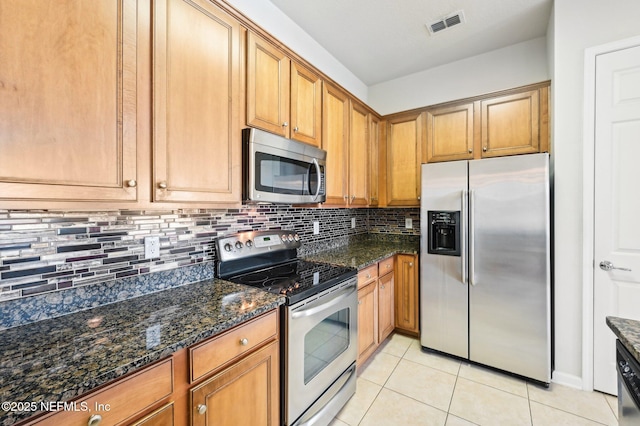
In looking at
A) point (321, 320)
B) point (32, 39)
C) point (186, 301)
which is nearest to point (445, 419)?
point (321, 320)

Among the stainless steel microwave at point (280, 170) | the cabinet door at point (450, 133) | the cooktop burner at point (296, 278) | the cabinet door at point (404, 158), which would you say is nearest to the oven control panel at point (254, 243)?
the cooktop burner at point (296, 278)

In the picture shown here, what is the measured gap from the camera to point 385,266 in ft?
8.24

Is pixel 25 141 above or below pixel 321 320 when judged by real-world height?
above

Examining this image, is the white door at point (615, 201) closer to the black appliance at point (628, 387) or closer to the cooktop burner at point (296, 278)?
the black appliance at point (628, 387)

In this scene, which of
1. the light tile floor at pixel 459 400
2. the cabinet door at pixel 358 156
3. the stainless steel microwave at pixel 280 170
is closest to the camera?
the stainless steel microwave at pixel 280 170

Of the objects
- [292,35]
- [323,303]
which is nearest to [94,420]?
[323,303]

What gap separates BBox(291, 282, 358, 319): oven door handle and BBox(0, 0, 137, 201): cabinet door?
94 centimetres

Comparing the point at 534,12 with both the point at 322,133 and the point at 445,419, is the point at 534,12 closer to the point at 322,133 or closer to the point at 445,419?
the point at 322,133

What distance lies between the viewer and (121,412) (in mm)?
780

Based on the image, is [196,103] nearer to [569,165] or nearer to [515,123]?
[569,165]

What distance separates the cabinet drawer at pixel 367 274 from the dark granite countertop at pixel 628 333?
1316mm

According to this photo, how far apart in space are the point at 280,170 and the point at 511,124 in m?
2.19

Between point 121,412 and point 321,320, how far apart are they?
3.18 ft

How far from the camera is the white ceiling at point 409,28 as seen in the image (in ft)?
6.84
